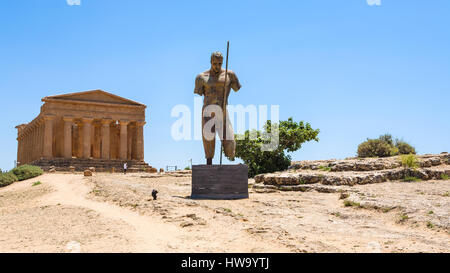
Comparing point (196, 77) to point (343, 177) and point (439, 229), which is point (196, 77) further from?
point (439, 229)

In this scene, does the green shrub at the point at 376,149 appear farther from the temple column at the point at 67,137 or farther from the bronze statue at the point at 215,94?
the temple column at the point at 67,137

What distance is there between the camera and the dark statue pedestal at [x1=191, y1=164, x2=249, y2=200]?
14281 mm

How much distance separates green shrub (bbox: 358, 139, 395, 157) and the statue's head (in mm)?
19193

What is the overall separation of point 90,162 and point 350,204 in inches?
1574

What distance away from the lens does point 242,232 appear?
9.09 metres

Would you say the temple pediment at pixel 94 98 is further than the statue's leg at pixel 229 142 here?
Yes

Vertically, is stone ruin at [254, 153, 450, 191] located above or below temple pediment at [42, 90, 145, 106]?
below

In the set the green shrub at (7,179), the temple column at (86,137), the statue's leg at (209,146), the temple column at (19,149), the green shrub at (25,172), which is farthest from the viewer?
the temple column at (19,149)

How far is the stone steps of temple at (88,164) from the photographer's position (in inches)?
1794

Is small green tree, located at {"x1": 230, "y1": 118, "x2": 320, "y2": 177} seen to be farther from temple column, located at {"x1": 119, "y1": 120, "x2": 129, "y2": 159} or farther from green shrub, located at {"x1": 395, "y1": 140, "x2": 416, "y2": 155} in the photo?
temple column, located at {"x1": 119, "y1": 120, "x2": 129, "y2": 159}

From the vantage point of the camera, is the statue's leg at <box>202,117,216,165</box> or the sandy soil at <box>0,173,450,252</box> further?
the statue's leg at <box>202,117,216,165</box>

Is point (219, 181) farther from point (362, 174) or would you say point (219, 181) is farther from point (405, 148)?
point (405, 148)

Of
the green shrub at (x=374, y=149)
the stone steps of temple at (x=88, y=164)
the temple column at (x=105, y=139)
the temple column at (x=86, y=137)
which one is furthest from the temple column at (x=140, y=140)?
the green shrub at (x=374, y=149)

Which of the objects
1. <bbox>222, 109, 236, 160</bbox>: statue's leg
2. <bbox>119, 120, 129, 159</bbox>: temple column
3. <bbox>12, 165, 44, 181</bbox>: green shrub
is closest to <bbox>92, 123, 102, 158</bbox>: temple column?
<bbox>119, 120, 129, 159</bbox>: temple column
